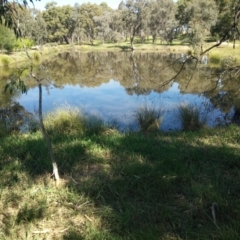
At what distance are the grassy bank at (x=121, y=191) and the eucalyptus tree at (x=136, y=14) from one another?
46.6 m

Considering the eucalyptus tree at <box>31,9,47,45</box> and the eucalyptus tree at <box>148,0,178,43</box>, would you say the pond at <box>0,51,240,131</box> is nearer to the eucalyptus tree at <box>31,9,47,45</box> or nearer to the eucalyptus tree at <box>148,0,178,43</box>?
the eucalyptus tree at <box>31,9,47,45</box>

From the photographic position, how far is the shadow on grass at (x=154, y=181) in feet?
8.45

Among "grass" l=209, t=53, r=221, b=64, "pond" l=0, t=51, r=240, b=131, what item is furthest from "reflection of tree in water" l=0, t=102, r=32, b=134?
"grass" l=209, t=53, r=221, b=64

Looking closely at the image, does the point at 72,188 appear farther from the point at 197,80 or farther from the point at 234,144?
the point at 197,80

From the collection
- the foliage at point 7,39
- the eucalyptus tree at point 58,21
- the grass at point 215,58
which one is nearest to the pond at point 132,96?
the grass at point 215,58

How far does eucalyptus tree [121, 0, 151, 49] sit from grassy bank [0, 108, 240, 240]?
46.6 meters

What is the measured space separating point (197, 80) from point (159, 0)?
41.8 meters

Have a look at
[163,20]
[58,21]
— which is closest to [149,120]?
[163,20]

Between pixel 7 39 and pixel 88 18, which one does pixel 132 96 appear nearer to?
pixel 7 39

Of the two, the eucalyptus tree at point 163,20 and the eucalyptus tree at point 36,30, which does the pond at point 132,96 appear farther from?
the eucalyptus tree at point 163,20

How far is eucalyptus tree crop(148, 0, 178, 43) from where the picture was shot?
1996 inches

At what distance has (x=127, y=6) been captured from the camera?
165 ft

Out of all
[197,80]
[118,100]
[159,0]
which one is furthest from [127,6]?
[118,100]

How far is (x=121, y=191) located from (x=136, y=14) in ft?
172
